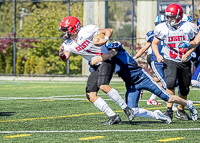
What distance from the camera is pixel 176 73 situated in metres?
8.29

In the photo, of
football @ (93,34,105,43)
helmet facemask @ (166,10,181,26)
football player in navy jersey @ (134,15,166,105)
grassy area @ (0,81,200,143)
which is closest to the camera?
grassy area @ (0,81,200,143)

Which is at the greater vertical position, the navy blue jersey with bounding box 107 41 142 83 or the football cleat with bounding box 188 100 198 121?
the navy blue jersey with bounding box 107 41 142 83

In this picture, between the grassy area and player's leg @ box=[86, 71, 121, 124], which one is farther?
player's leg @ box=[86, 71, 121, 124]

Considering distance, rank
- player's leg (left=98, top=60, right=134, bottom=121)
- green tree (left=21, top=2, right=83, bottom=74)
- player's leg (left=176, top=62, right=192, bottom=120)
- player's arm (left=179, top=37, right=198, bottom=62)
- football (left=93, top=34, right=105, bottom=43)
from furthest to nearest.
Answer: green tree (left=21, top=2, right=83, bottom=74) → player's leg (left=176, top=62, right=192, bottom=120) → player's arm (left=179, top=37, right=198, bottom=62) → player's leg (left=98, top=60, right=134, bottom=121) → football (left=93, top=34, right=105, bottom=43)

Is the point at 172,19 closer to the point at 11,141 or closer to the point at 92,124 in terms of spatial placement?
the point at 92,124

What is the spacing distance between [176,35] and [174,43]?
0.14 metres

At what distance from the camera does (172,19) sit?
8094mm

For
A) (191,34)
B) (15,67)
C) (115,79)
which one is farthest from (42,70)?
(191,34)

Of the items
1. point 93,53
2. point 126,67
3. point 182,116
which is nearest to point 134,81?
point 126,67

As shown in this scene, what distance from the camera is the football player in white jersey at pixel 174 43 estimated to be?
813cm

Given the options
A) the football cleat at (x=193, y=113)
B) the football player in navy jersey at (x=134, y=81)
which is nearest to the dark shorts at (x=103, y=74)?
the football player in navy jersey at (x=134, y=81)

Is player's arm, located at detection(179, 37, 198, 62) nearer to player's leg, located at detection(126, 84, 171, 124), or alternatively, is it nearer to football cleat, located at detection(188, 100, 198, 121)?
football cleat, located at detection(188, 100, 198, 121)

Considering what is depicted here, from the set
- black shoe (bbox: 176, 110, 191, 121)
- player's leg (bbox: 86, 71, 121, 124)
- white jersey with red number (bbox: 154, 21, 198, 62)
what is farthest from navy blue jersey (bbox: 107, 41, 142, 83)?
black shoe (bbox: 176, 110, 191, 121)

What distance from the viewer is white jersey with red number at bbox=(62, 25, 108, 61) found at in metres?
7.66
